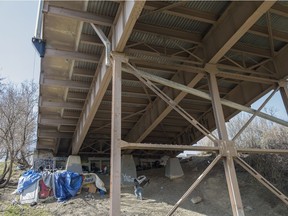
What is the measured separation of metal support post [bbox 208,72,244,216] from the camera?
6922 millimetres

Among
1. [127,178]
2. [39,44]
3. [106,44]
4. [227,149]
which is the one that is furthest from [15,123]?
[227,149]

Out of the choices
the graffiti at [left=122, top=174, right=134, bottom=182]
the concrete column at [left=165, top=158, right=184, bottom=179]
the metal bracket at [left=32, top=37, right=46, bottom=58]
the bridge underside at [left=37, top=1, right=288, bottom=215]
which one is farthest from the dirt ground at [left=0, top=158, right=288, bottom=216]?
the metal bracket at [left=32, top=37, right=46, bottom=58]

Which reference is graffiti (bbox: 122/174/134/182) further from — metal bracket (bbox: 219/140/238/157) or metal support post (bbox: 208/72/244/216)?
metal bracket (bbox: 219/140/238/157)

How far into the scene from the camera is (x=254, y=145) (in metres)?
16.6

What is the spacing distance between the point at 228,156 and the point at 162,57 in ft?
12.8

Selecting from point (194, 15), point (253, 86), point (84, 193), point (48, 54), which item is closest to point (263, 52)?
point (253, 86)

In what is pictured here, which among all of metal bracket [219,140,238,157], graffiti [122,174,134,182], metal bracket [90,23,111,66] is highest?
metal bracket [90,23,111,66]

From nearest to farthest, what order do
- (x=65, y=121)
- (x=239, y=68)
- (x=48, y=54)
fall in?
(x=48, y=54) < (x=239, y=68) < (x=65, y=121)

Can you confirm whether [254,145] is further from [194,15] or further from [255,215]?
[194,15]

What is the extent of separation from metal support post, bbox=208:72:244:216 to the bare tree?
1405 centimetres

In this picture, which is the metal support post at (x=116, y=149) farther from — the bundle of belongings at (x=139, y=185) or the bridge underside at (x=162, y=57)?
the bundle of belongings at (x=139, y=185)

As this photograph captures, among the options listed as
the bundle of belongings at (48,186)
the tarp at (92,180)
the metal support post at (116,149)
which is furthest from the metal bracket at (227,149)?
the tarp at (92,180)

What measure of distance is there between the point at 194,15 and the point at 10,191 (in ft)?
46.1

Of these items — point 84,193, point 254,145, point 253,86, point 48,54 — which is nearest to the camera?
point 48,54
